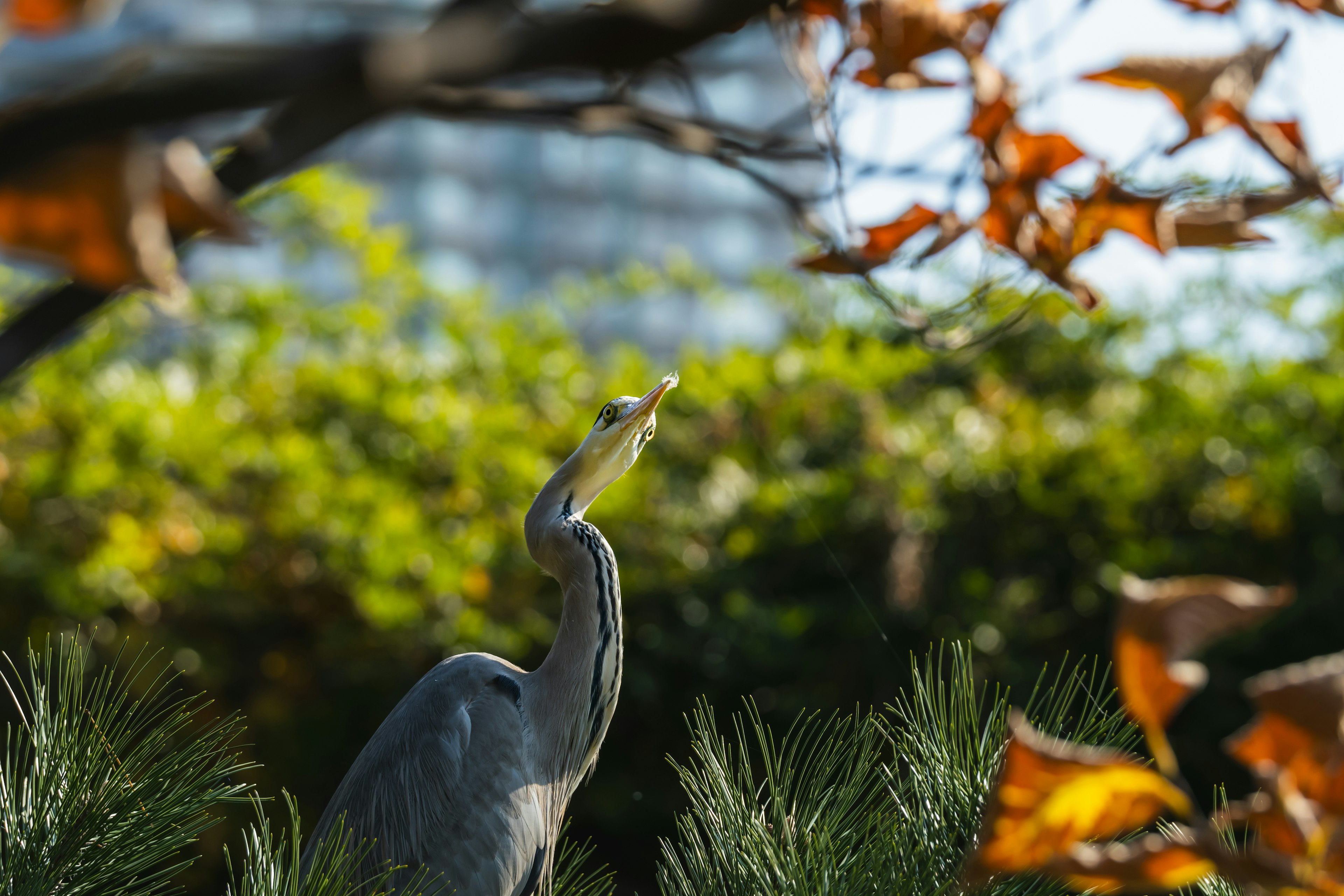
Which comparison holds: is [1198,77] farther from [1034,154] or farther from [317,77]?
[317,77]

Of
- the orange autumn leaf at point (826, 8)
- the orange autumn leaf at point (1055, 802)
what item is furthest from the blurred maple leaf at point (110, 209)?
the orange autumn leaf at point (826, 8)

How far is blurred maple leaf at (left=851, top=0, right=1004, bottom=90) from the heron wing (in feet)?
3.08

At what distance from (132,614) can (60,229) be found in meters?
2.40

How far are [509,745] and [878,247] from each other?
0.83m

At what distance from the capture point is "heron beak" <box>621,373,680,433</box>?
1.19 m

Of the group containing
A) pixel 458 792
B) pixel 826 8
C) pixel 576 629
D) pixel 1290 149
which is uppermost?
pixel 826 8

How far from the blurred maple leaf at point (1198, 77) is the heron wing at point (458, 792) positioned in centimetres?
108

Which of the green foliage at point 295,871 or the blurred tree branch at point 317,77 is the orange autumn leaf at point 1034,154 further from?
the green foliage at point 295,871

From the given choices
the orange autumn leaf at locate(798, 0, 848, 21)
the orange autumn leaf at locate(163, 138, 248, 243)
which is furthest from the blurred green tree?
the orange autumn leaf at locate(163, 138, 248, 243)

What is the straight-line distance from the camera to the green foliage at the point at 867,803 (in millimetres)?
933

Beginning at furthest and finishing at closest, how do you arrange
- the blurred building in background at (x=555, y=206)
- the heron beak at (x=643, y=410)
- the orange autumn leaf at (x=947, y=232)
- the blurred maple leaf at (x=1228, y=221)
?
1. the blurred building in background at (x=555, y=206)
2. the heron beak at (x=643, y=410)
3. the orange autumn leaf at (x=947, y=232)
4. the blurred maple leaf at (x=1228, y=221)

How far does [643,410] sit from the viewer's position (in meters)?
1.21

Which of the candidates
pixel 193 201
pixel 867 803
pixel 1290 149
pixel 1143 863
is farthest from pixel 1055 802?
pixel 867 803

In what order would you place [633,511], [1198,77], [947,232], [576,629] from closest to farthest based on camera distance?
[1198,77] → [947,232] → [576,629] → [633,511]
